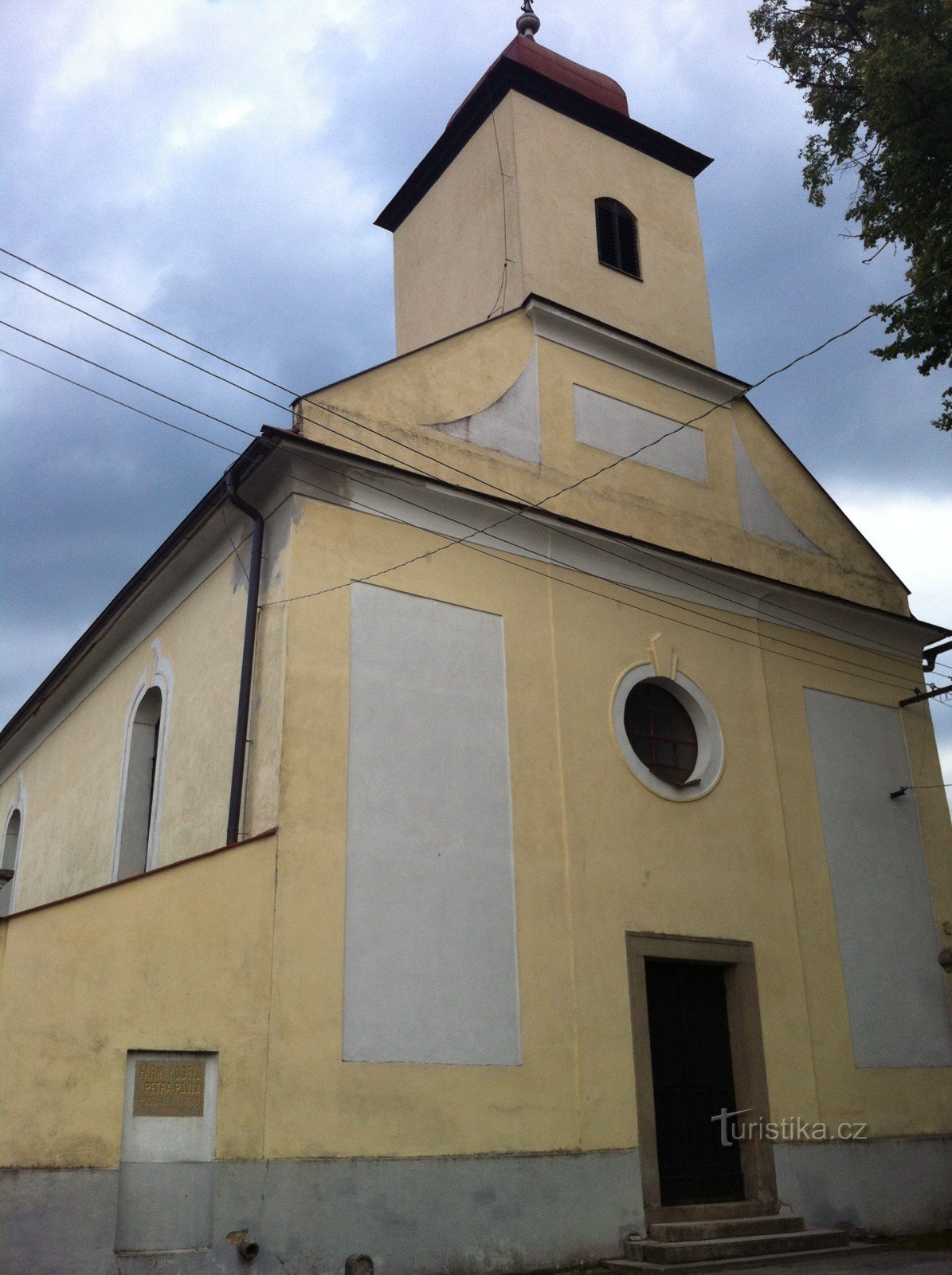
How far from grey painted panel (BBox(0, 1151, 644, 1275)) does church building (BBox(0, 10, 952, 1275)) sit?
3 cm

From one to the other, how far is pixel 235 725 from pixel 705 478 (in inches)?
261

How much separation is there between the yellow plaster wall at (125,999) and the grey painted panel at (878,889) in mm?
6500

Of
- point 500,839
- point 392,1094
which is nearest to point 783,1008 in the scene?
point 500,839

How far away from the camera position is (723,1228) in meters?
10.1

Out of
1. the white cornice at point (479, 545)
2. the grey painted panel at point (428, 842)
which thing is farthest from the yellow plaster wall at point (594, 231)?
the grey painted panel at point (428, 842)

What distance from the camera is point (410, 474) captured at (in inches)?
437

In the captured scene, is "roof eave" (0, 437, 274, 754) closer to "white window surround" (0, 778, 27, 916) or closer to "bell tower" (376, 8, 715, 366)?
"white window surround" (0, 778, 27, 916)

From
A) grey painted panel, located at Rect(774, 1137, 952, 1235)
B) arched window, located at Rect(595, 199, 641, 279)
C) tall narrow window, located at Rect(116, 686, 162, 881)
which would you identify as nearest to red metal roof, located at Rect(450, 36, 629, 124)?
arched window, located at Rect(595, 199, 641, 279)

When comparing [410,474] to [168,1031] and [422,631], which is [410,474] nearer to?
[422,631]

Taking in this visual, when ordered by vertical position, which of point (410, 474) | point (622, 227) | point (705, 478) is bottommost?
point (410, 474)

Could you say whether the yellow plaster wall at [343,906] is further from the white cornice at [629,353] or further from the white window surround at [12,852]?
the white window surround at [12,852]

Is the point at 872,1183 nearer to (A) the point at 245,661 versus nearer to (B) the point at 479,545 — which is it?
(B) the point at 479,545

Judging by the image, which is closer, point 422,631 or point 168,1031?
point 168,1031

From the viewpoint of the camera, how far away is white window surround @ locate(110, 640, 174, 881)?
483 inches
